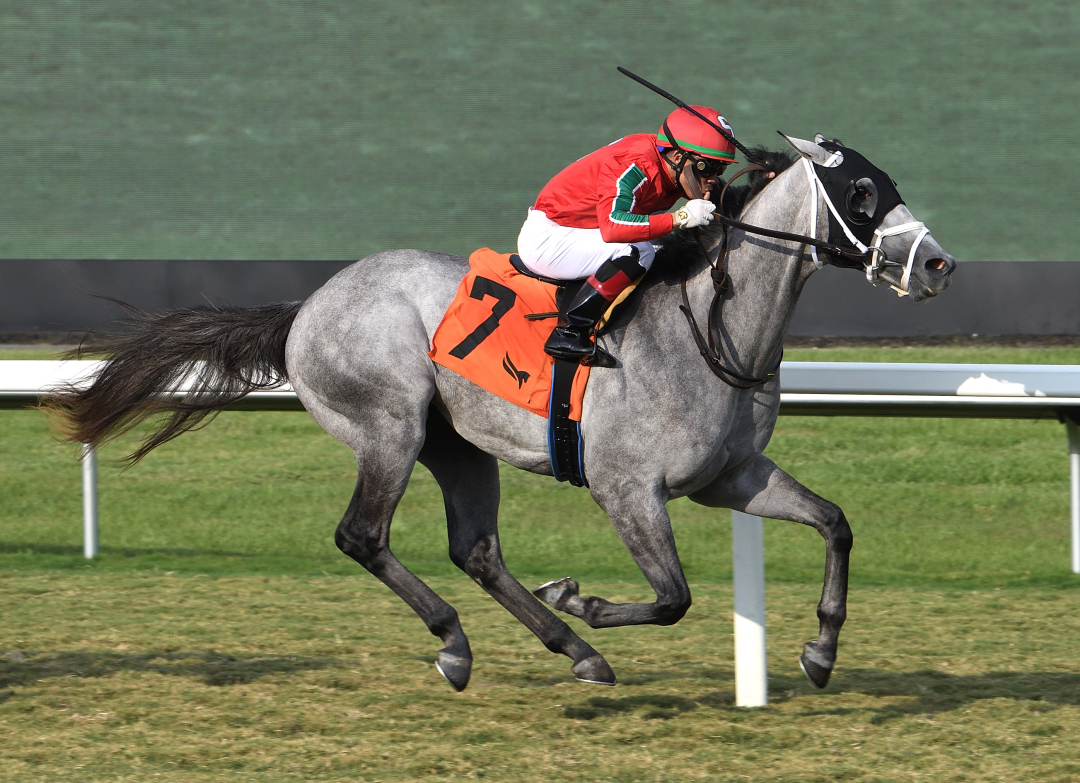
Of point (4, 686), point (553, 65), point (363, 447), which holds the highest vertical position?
point (553, 65)

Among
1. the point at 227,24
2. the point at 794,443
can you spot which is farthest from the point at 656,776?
the point at 227,24

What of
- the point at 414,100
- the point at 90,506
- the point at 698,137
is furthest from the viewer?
the point at 414,100

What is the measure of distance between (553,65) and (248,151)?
327 cm

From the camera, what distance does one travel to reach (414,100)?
45.5ft

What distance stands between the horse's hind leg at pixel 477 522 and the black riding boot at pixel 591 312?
0.73 m

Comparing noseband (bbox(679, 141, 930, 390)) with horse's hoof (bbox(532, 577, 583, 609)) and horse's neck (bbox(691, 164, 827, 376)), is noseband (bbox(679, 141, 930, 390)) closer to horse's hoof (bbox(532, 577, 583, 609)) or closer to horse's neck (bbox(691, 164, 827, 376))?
horse's neck (bbox(691, 164, 827, 376))

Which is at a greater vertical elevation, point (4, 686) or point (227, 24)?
point (227, 24)

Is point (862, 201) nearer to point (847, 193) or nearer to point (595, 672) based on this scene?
point (847, 193)

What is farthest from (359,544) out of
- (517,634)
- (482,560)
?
(517,634)

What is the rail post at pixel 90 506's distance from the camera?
233 inches

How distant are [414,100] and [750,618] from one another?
1064 centimetres

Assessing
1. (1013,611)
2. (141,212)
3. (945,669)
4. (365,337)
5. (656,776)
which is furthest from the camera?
(141,212)

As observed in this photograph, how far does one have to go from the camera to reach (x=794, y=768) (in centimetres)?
351

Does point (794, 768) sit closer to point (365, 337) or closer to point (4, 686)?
point (365, 337)
